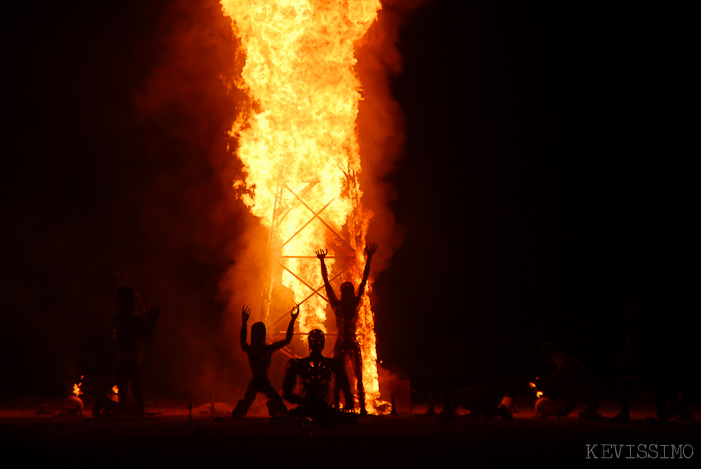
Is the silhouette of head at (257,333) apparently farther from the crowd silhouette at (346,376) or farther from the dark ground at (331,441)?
the dark ground at (331,441)

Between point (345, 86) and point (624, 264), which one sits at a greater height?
point (345, 86)

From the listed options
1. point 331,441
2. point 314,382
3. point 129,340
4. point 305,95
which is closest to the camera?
point 331,441

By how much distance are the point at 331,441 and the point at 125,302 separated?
535cm

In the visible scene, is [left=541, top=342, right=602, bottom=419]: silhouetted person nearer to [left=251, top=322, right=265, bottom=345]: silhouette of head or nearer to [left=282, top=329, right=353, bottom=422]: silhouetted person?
[left=282, top=329, right=353, bottom=422]: silhouetted person

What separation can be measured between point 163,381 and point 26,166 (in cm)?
737

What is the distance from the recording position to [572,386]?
11039mm

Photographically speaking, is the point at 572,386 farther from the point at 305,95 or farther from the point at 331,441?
the point at 305,95

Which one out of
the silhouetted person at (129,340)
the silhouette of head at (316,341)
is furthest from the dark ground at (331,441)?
the silhouette of head at (316,341)

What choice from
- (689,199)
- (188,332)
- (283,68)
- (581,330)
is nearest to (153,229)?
(188,332)

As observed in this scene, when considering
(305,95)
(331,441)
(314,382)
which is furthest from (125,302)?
(305,95)

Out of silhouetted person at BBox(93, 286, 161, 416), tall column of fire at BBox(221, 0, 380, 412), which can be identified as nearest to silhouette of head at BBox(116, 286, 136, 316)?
silhouetted person at BBox(93, 286, 161, 416)

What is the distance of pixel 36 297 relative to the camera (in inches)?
738

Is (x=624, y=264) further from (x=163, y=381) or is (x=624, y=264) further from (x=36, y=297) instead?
(x=36, y=297)

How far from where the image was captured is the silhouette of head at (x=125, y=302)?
1105 cm
